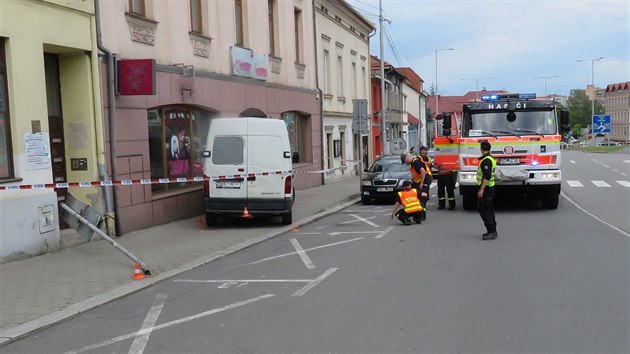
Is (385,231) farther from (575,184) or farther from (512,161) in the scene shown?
(575,184)

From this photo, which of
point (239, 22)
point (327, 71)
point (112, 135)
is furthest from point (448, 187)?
point (327, 71)

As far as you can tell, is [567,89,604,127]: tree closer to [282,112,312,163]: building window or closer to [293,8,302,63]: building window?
[282,112,312,163]: building window

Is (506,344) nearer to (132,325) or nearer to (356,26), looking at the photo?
(132,325)

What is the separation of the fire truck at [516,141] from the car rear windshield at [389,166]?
347 centimetres

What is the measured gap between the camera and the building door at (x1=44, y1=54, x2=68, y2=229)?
34.3 ft

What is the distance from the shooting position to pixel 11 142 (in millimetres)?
8867

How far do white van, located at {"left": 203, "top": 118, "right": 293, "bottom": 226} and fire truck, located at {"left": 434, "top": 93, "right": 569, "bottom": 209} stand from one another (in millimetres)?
4709

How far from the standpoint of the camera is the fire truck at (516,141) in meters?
13.6

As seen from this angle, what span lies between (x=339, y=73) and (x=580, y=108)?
134 metres

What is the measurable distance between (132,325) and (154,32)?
27.6 feet

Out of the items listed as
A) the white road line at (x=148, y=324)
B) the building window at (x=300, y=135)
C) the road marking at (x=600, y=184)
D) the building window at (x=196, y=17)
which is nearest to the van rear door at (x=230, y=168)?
the building window at (x=196, y=17)

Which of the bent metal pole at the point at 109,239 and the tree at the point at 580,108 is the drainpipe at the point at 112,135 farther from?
the tree at the point at 580,108

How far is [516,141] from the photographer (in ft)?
45.0

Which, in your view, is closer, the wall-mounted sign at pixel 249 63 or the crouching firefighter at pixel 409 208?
the crouching firefighter at pixel 409 208
